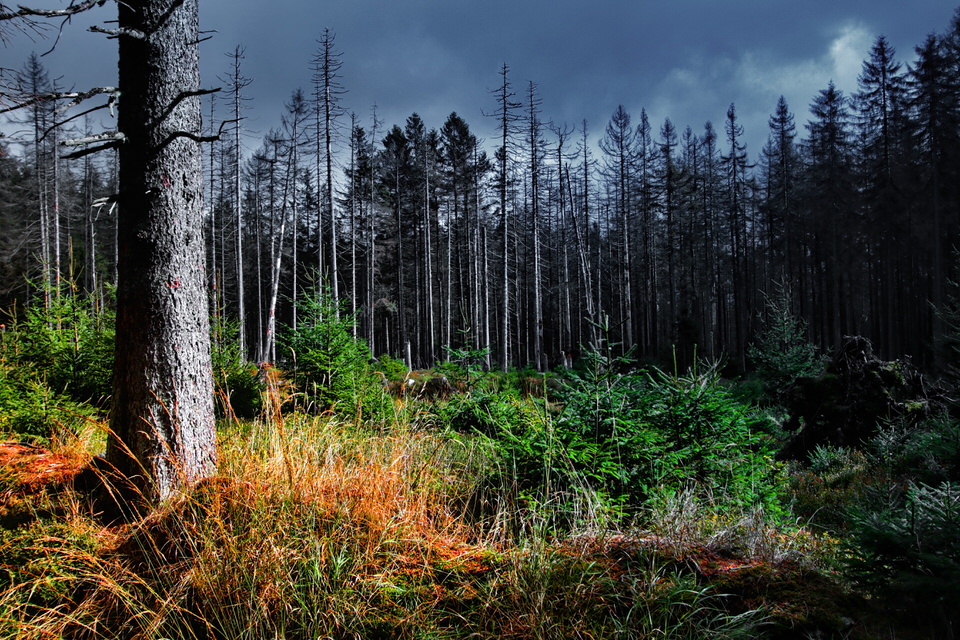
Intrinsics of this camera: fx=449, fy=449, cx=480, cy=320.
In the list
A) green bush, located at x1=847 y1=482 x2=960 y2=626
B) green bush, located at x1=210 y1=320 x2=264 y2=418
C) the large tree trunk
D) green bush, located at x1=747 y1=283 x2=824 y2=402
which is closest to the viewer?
green bush, located at x1=847 y1=482 x2=960 y2=626

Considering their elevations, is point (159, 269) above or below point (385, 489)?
above

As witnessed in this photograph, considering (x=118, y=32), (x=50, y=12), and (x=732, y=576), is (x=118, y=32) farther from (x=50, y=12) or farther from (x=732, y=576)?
(x=732, y=576)

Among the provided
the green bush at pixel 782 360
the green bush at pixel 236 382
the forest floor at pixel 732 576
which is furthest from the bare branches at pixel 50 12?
the green bush at pixel 782 360

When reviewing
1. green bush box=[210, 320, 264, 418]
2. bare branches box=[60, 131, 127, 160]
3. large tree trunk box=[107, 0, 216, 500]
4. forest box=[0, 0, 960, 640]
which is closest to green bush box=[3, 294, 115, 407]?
forest box=[0, 0, 960, 640]

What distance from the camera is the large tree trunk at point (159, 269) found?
3.17 metres

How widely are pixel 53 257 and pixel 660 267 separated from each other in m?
40.4

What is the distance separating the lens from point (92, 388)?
22.1 feet

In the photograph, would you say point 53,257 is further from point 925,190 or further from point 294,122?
point 925,190

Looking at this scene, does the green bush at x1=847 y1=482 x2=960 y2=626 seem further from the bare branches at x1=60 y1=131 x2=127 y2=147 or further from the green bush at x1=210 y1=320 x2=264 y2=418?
the green bush at x1=210 y1=320 x2=264 y2=418

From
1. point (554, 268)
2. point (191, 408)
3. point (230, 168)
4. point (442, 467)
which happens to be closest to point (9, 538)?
point (191, 408)

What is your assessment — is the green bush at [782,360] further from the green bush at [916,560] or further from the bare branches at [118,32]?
the bare branches at [118,32]

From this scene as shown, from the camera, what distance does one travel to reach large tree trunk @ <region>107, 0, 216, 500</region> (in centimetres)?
317

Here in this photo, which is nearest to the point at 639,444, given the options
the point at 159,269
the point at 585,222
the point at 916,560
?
the point at 916,560

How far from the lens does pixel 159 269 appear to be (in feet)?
10.7
